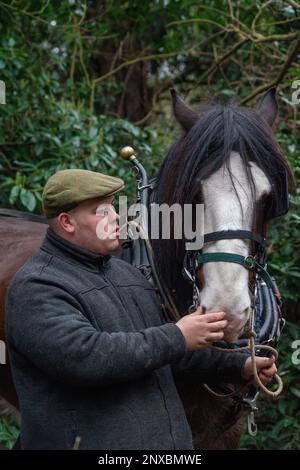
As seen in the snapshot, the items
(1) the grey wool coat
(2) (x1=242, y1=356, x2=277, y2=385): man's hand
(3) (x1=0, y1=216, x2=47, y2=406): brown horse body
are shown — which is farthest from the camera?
(3) (x1=0, y1=216, x2=47, y2=406): brown horse body

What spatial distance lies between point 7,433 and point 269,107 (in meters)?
2.26

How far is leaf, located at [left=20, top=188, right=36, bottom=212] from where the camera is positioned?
4.83 m

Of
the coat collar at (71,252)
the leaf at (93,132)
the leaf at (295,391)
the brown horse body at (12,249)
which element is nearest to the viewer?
the coat collar at (71,252)

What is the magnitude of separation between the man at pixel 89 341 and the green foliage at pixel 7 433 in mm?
1888

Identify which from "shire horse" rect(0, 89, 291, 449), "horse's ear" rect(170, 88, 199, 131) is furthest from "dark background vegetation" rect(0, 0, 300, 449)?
"shire horse" rect(0, 89, 291, 449)

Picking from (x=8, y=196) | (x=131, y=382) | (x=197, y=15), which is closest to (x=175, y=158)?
(x=131, y=382)

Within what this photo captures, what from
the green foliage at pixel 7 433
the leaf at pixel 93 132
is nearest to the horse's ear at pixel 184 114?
the green foliage at pixel 7 433

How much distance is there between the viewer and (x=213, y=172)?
2674 mm

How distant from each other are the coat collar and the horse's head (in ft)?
1.14

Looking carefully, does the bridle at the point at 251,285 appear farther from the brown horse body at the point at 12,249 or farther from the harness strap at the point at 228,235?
the brown horse body at the point at 12,249

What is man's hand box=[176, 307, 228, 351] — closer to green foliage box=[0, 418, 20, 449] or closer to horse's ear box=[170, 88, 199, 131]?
horse's ear box=[170, 88, 199, 131]

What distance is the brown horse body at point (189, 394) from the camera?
312 cm

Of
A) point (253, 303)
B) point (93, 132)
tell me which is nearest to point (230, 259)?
point (253, 303)
